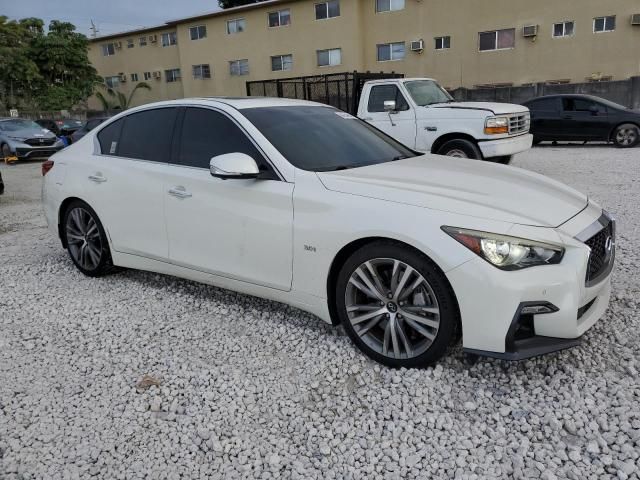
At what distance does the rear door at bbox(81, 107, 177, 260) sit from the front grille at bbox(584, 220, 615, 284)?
296cm

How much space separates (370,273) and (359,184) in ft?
1.83

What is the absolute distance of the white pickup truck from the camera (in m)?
8.71

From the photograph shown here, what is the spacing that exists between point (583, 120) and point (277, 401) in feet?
46.6

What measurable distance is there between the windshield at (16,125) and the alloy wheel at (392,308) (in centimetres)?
1817

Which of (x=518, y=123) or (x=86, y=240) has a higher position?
(x=518, y=123)

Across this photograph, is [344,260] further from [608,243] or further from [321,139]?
[608,243]

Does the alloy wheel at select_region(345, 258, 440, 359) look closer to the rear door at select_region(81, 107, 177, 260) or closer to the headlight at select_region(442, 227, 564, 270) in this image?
the headlight at select_region(442, 227, 564, 270)

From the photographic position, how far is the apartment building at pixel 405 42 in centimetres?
2205

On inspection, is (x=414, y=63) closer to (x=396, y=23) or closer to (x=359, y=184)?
(x=396, y=23)

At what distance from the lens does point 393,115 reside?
9586 millimetres

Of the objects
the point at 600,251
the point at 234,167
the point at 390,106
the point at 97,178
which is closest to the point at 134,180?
the point at 97,178

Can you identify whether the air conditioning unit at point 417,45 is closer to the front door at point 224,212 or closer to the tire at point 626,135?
the tire at point 626,135

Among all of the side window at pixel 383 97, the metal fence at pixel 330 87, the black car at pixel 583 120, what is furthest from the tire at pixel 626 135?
the side window at pixel 383 97

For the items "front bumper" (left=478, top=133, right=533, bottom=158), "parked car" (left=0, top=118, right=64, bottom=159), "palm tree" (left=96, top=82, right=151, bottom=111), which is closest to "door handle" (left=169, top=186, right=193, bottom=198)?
"front bumper" (left=478, top=133, right=533, bottom=158)
